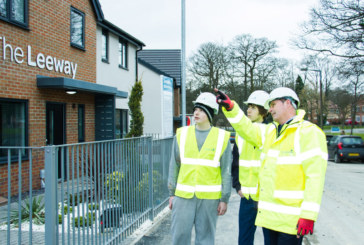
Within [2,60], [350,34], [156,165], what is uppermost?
[350,34]

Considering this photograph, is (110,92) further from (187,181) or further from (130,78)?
(187,181)

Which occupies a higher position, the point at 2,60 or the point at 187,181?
the point at 2,60

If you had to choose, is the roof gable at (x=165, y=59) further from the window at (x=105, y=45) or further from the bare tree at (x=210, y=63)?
the window at (x=105, y=45)

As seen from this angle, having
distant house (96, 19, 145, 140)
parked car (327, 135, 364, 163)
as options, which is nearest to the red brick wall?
distant house (96, 19, 145, 140)

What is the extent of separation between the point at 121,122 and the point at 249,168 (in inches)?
535

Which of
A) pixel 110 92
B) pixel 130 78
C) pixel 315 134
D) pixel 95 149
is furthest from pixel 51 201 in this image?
pixel 130 78

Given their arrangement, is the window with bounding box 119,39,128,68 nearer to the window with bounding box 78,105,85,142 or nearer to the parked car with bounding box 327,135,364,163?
the window with bounding box 78,105,85,142

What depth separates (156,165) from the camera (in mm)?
6559

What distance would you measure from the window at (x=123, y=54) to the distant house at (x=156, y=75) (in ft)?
18.3

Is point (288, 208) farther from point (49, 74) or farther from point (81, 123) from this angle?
point (81, 123)

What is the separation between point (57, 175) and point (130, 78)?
48.7 ft

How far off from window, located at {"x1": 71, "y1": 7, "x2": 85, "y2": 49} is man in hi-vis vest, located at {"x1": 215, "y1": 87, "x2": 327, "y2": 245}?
32.5ft

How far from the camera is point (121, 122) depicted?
674 inches

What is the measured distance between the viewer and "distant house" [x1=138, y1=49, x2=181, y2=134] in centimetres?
2714
